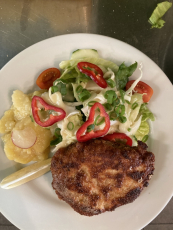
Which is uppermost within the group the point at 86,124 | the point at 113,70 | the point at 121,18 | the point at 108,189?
the point at 121,18

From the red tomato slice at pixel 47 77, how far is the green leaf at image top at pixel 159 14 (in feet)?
6.05

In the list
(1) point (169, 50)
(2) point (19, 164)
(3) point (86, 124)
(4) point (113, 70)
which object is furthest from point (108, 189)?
(1) point (169, 50)

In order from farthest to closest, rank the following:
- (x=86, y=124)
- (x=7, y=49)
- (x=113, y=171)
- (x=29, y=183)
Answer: (x=7, y=49) → (x=29, y=183) → (x=86, y=124) → (x=113, y=171)

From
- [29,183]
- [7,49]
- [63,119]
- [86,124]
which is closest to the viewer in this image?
[86,124]

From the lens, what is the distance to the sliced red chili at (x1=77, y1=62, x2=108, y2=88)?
2469 millimetres

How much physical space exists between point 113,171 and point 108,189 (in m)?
0.23

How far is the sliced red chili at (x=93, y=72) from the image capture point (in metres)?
2.47

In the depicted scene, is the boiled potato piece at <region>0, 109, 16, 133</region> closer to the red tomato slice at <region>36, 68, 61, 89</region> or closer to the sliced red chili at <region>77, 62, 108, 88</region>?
the red tomato slice at <region>36, 68, 61, 89</region>

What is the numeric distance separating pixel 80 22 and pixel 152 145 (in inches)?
94.7

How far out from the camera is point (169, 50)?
3.23 meters

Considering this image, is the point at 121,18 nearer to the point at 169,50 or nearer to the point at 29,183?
the point at 169,50

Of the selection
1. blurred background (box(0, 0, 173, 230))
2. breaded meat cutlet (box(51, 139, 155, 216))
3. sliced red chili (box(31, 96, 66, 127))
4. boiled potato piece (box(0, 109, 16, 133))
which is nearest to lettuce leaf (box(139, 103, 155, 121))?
breaded meat cutlet (box(51, 139, 155, 216))

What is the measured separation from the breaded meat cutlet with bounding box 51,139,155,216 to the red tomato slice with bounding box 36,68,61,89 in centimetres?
112

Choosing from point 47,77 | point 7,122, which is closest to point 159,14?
point 47,77
